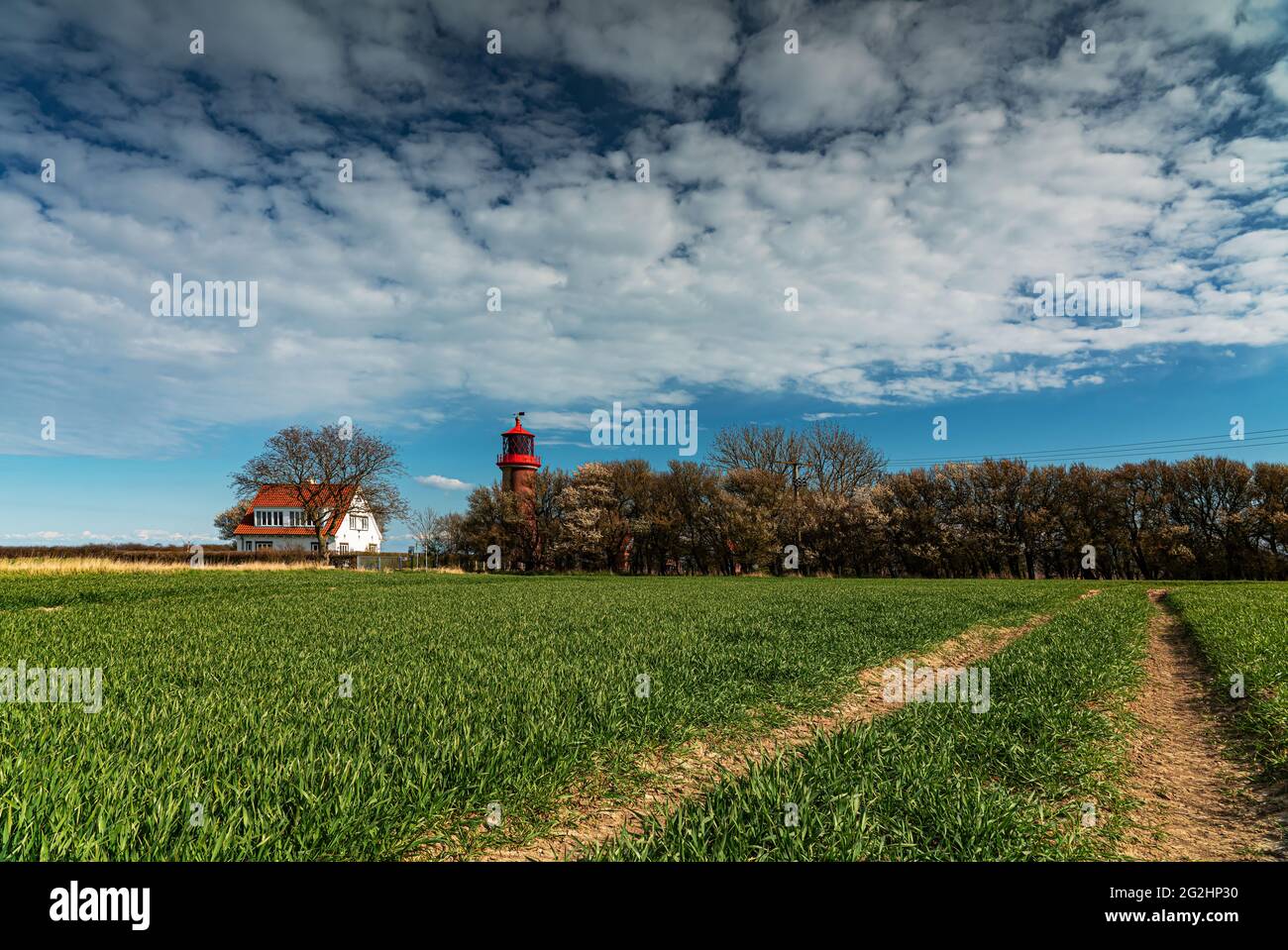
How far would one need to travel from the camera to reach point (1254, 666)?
31.5ft

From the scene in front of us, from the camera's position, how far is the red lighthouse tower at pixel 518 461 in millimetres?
68188

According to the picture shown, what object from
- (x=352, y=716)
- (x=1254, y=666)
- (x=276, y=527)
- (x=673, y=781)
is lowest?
(x=1254, y=666)

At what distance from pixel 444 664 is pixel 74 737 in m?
4.69

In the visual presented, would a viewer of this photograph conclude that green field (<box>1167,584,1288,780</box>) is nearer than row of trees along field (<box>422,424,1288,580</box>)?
Yes

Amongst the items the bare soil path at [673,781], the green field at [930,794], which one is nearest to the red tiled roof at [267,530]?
the bare soil path at [673,781]

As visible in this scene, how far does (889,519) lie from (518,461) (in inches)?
1649

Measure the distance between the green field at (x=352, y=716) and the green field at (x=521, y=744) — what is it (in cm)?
3

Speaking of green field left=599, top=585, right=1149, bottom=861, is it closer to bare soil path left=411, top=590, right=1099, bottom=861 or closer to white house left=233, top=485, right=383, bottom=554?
bare soil path left=411, top=590, right=1099, bottom=861

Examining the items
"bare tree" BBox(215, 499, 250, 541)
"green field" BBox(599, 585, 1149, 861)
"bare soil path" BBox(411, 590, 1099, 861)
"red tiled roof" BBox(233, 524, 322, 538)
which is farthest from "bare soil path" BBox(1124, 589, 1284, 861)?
"bare tree" BBox(215, 499, 250, 541)

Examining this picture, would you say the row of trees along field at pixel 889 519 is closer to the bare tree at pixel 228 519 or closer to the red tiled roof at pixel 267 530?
the red tiled roof at pixel 267 530

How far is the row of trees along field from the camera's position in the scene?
176 feet

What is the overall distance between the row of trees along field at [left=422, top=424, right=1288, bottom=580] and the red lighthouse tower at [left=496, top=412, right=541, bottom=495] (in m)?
1.67

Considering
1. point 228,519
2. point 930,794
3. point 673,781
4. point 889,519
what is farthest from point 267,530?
point 930,794

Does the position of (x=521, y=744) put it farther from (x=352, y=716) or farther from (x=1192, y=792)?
(x=1192, y=792)
